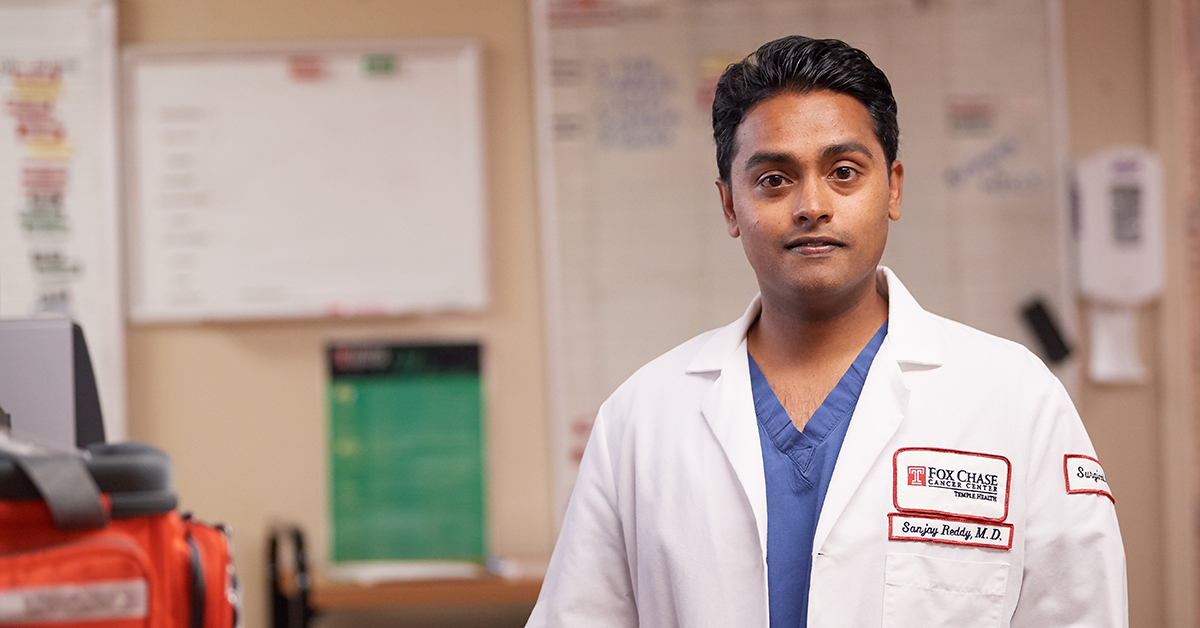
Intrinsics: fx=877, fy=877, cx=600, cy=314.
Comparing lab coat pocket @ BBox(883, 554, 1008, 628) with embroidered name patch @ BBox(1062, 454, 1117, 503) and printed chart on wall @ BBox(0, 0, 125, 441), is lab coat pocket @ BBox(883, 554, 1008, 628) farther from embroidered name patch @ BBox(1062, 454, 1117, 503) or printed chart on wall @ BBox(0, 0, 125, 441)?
printed chart on wall @ BBox(0, 0, 125, 441)

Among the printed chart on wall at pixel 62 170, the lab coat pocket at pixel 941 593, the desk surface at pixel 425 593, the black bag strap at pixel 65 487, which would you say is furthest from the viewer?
the printed chart on wall at pixel 62 170

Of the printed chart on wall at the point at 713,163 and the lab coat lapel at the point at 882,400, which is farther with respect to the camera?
the printed chart on wall at the point at 713,163

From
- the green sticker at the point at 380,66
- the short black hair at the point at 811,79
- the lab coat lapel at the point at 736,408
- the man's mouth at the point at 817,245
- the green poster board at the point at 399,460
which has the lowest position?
the green poster board at the point at 399,460

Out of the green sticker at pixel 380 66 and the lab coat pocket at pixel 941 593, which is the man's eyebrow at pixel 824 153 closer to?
the lab coat pocket at pixel 941 593

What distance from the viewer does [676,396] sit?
118 centimetres

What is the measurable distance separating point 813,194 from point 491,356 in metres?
1.47

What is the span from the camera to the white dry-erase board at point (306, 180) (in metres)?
2.32

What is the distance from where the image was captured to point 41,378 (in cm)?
110

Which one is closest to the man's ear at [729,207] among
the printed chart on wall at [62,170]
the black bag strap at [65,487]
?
the black bag strap at [65,487]

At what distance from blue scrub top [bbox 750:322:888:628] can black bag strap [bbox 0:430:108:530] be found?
2.33 feet

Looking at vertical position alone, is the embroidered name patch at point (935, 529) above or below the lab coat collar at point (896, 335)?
below

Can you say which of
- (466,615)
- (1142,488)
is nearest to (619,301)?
(466,615)

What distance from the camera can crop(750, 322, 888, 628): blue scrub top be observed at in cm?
103

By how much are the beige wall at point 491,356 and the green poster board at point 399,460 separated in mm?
57
